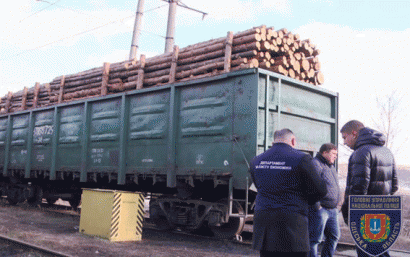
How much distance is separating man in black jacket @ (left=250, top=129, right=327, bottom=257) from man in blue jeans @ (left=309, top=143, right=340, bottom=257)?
150 centimetres

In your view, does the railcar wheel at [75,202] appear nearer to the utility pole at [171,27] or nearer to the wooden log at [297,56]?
the utility pole at [171,27]

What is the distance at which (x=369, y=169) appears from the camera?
154 inches

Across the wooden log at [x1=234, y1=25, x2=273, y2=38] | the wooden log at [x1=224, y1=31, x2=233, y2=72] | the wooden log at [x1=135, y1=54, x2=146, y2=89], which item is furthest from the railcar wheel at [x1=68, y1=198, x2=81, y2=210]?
the wooden log at [x1=234, y1=25, x2=273, y2=38]

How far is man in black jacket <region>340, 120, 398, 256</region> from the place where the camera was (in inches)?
153

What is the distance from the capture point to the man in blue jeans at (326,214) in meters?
4.95

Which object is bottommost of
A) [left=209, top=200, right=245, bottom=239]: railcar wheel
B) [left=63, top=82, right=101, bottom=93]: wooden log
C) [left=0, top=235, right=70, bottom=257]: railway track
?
[left=0, top=235, right=70, bottom=257]: railway track

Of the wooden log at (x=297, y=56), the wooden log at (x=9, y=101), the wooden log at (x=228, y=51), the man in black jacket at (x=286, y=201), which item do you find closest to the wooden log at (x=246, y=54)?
the wooden log at (x=228, y=51)

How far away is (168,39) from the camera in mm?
17047

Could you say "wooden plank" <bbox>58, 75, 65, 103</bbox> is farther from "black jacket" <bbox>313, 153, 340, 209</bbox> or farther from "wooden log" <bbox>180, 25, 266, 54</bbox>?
"black jacket" <bbox>313, 153, 340, 209</bbox>

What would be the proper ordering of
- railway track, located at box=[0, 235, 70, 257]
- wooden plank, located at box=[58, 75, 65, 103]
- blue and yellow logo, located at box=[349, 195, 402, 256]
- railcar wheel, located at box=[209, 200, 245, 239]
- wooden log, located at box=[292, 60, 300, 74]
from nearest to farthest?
blue and yellow logo, located at box=[349, 195, 402, 256]
railway track, located at box=[0, 235, 70, 257]
railcar wheel, located at box=[209, 200, 245, 239]
wooden log, located at box=[292, 60, 300, 74]
wooden plank, located at box=[58, 75, 65, 103]

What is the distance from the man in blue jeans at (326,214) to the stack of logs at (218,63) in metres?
2.77

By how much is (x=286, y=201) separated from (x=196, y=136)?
458 centimetres

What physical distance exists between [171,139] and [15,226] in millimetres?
3978

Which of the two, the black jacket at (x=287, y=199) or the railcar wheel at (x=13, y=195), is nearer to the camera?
the black jacket at (x=287, y=199)
